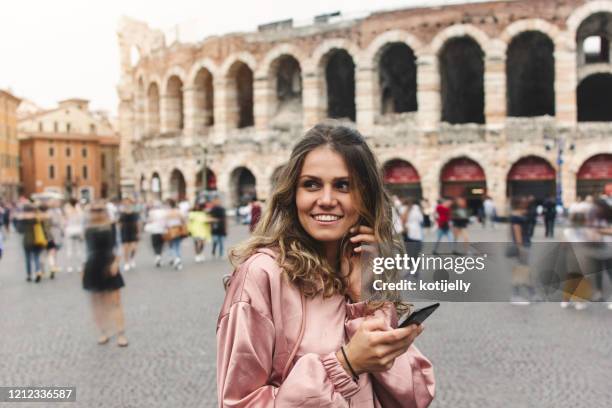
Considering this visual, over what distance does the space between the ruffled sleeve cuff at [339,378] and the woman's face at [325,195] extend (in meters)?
0.38

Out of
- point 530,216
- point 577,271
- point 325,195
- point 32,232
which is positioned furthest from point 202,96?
point 577,271

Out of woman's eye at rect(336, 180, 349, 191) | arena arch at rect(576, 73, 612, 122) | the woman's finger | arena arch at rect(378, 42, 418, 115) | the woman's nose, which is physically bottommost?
the woman's finger

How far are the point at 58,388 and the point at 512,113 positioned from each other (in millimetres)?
29842

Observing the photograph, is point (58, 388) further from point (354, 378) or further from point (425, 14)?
point (425, 14)

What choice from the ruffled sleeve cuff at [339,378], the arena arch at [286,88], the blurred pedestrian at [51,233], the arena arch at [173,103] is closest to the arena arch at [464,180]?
the arena arch at [286,88]

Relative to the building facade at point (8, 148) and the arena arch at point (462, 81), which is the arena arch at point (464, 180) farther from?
the building facade at point (8, 148)

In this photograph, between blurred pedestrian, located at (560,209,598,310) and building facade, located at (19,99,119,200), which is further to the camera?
building facade, located at (19,99,119,200)

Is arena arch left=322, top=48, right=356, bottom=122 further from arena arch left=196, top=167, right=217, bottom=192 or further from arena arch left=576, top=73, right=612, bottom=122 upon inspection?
arena arch left=576, top=73, right=612, bottom=122

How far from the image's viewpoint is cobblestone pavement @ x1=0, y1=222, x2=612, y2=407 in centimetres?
540

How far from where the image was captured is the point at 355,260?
1.95 metres

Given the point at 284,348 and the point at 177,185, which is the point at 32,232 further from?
the point at 177,185

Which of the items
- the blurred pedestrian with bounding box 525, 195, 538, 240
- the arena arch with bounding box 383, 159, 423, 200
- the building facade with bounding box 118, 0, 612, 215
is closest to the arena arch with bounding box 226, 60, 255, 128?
the building facade with bounding box 118, 0, 612, 215

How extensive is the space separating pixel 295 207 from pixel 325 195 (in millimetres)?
143

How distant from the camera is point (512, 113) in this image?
32094mm
